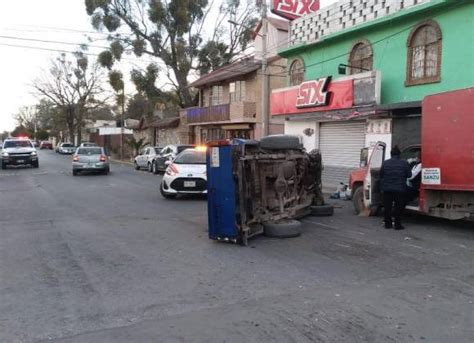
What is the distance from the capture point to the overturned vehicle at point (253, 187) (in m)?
8.23

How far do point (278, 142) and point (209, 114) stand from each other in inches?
1027

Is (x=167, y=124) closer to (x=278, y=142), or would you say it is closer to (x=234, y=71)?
(x=234, y=71)

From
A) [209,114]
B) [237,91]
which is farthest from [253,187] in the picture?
[209,114]

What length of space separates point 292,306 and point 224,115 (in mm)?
28702

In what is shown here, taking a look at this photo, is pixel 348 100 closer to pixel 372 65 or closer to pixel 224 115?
pixel 372 65

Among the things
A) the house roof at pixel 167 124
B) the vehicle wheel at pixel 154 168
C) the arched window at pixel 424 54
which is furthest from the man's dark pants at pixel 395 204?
the house roof at pixel 167 124

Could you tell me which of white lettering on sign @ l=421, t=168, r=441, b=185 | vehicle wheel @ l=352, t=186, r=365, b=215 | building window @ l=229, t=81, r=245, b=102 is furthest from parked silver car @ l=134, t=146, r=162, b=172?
white lettering on sign @ l=421, t=168, r=441, b=185

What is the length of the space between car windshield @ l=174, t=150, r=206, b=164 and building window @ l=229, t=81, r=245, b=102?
709 inches

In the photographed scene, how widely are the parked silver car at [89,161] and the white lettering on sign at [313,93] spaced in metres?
10.9

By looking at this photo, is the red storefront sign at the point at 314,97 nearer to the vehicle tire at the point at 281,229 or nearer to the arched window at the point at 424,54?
the arched window at the point at 424,54

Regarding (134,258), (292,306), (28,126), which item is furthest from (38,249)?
(28,126)

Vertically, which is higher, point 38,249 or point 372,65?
point 372,65

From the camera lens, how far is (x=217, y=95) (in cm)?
3728

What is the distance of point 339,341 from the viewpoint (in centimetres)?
427
